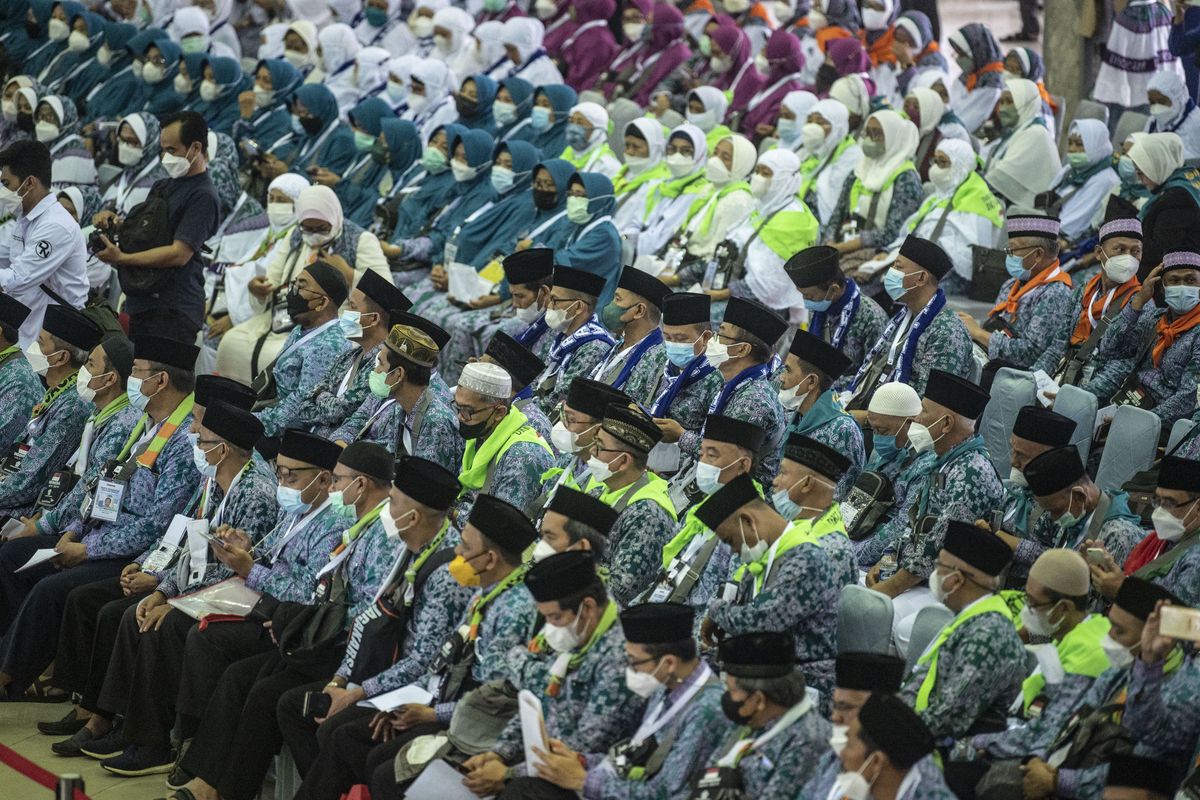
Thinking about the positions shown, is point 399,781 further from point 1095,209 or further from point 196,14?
point 196,14

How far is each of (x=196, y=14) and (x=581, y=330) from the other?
7.93 metres

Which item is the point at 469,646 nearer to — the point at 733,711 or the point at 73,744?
the point at 733,711

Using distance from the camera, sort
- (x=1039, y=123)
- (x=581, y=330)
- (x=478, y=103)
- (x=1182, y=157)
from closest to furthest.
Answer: (x=581, y=330) < (x=1182, y=157) < (x=1039, y=123) < (x=478, y=103)

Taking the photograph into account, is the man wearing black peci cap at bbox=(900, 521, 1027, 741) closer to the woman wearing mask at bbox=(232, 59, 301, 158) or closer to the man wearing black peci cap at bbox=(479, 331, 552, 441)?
the man wearing black peci cap at bbox=(479, 331, 552, 441)

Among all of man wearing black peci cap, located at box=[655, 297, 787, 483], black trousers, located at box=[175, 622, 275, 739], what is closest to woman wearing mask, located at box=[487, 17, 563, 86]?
man wearing black peci cap, located at box=[655, 297, 787, 483]

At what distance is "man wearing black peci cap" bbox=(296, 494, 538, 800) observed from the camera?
575 centimetres

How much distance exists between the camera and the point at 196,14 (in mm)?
14906

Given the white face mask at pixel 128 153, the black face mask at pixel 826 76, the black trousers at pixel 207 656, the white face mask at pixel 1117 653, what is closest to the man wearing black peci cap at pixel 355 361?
the black trousers at pixel 207 656

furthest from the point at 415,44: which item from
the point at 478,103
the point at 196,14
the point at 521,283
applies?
the point at 521,283

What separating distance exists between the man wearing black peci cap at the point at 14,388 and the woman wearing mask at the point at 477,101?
4.88 metres

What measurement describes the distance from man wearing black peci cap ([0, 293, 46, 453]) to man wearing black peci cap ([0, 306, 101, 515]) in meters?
0.04

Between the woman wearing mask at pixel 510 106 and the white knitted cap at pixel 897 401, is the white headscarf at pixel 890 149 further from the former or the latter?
the white knitted cap at pixel 897 401

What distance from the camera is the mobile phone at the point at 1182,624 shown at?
4680mm

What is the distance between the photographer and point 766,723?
4.93 m
